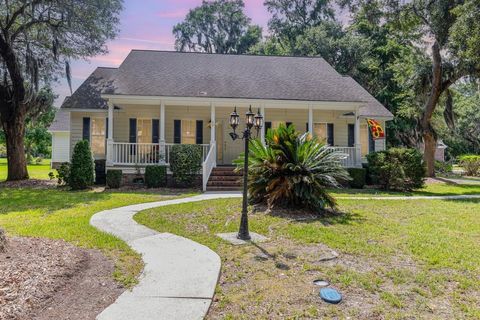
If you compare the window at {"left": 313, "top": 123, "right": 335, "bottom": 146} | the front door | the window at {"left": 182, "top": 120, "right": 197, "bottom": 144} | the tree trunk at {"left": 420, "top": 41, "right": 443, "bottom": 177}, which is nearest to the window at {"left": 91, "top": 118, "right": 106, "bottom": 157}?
the window at {"left": 182, "top": 120, "right": 197, "bottom": 144}

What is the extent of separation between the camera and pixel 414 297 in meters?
3.75

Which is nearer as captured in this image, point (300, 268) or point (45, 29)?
point (300, 268)

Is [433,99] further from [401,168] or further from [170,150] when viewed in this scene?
[170,150]

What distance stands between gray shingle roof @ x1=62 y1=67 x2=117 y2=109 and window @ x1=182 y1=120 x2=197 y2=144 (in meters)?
3.87

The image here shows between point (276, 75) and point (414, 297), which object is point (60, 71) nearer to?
point (276, 75)

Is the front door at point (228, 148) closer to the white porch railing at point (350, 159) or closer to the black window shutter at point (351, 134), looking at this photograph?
the white porch railing at point (350, 159)

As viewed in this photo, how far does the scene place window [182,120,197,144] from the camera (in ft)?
55.0

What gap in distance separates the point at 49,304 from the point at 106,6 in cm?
1540

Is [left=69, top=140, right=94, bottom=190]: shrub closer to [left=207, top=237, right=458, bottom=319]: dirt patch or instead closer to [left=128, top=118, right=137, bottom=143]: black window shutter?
[left=128, top=118, right=137, bottom=143]: black window shutter

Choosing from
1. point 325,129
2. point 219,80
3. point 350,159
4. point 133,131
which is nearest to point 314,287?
point 350,159

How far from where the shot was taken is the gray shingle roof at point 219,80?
1505 cm

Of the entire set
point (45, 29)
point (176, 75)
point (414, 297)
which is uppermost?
point (45, 29)

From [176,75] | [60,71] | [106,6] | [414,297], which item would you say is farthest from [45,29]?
[414,297]

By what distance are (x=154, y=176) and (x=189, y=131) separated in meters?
4.13
